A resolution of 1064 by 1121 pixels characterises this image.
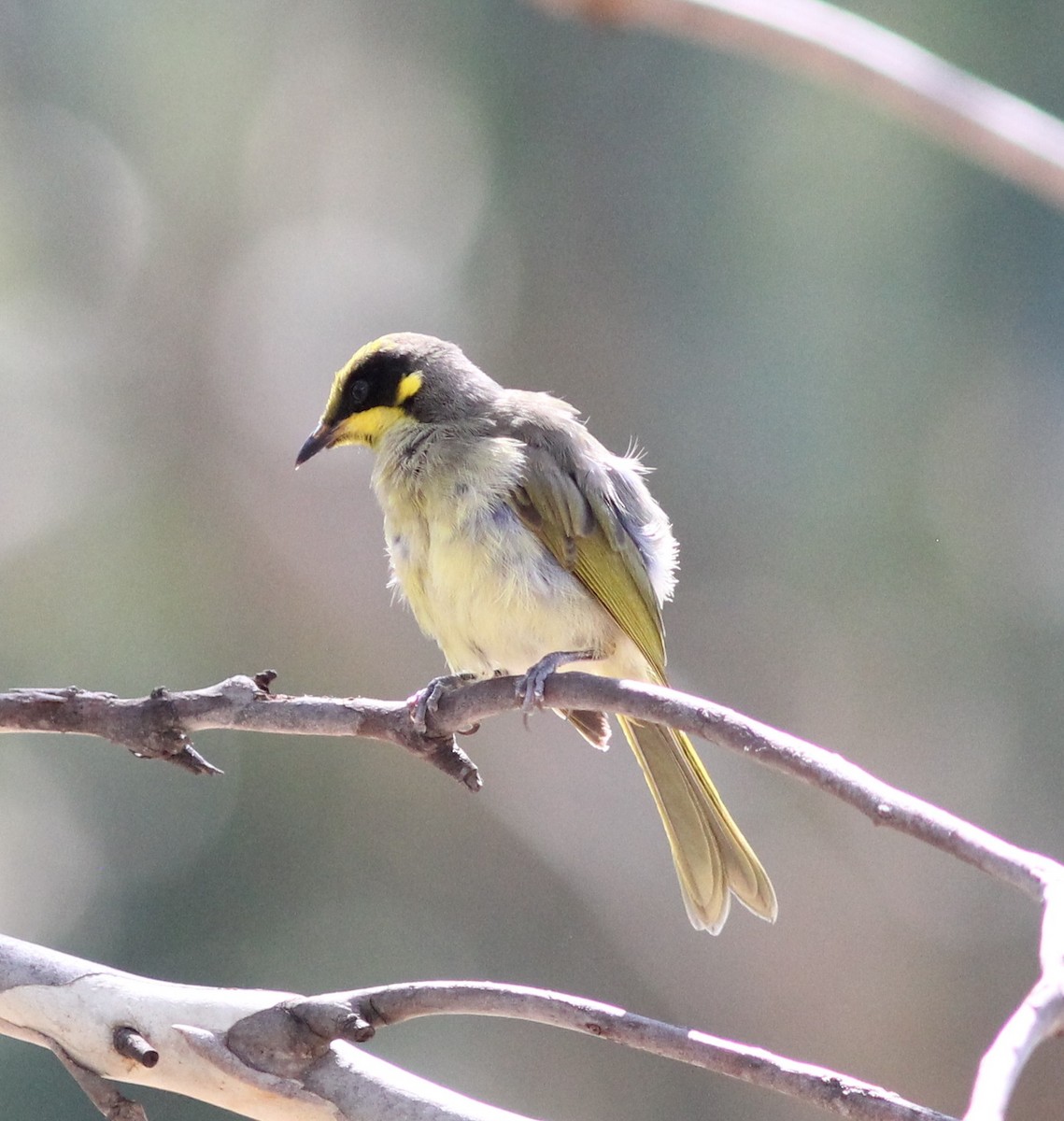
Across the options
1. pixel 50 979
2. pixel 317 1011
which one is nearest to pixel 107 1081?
pixel 50 979

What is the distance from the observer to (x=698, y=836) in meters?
3.49

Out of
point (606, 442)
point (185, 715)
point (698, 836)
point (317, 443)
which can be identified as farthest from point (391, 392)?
point (606, 442)

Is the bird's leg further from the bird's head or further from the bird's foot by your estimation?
the bird's head

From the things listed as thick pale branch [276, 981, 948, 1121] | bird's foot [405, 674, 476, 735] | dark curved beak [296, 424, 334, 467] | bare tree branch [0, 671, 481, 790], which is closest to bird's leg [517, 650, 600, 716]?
bird's foot [405, 674, 476, 735]

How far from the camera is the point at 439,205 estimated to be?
10.1 m

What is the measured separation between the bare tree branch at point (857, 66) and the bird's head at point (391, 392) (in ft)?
3.22

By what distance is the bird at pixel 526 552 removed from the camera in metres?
3.50

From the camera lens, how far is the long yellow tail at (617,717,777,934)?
3.39 m

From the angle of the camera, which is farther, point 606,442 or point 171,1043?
point 606,442

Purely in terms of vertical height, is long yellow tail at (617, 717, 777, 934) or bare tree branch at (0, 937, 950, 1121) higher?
long yellow tail at (617, 717, 777, 934)

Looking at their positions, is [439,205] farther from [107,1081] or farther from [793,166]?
[107,1081]

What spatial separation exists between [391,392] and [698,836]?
1413mm

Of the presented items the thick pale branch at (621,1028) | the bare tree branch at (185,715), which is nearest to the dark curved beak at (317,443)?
the bare tree branch at (185,715)

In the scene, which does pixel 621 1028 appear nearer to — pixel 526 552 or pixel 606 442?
pixel 526 552
